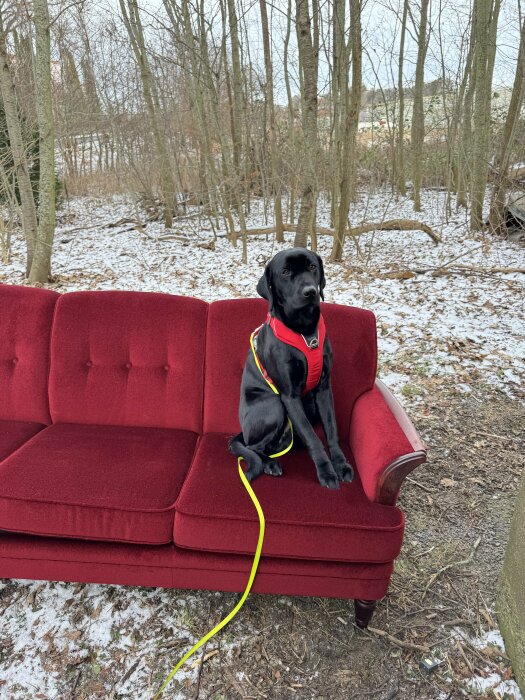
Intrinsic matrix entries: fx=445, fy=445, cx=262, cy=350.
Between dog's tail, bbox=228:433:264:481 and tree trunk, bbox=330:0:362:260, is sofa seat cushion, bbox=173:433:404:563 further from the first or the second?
tree trunk, bbox=330:0:362:260

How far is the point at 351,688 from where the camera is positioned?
1.69 m

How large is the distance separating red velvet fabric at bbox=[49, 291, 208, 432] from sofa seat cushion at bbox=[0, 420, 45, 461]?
0.14m

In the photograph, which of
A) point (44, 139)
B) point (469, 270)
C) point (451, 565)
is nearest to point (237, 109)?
point (44, 139)

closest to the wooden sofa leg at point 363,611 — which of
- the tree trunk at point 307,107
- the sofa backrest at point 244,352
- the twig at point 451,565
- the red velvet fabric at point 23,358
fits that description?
the twig at point 451,565

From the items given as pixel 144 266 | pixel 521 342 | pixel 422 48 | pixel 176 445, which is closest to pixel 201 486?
pixel 176 445

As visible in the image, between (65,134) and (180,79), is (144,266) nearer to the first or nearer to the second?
(180,79)

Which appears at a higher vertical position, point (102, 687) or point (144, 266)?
point (144, 266)

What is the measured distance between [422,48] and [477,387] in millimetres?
9954

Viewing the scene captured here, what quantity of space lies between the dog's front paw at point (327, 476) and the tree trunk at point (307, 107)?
4084 millimetres

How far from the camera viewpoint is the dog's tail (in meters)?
1.96

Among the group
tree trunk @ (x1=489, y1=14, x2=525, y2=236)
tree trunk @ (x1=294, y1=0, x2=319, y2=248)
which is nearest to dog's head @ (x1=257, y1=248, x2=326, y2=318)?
tree trunk @ (x1=294, y1=0, x2=319, y2=248)

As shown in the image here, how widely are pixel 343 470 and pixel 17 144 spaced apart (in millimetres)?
6761

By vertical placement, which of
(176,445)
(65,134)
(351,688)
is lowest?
(351,688)

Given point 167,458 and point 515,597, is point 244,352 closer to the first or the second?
point 167,458
